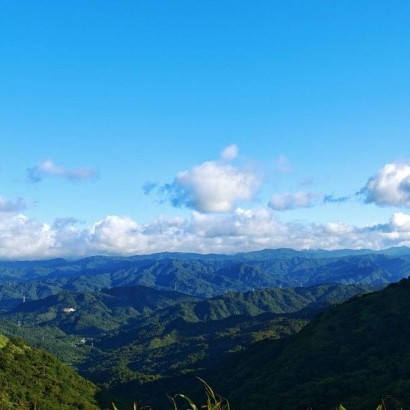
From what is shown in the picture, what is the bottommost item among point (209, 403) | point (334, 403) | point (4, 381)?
point (334, 403)

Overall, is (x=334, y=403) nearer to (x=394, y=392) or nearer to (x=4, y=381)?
(x=394, y=392)

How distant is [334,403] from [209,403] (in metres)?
212

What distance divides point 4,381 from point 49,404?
2006cm

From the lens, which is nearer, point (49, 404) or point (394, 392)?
point (394, 392)

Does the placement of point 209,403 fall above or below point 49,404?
above

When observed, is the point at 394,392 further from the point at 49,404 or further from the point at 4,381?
the point at 4,381

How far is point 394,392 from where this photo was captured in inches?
6924

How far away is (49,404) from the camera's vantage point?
196875 mm

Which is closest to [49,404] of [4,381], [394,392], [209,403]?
[4,381]

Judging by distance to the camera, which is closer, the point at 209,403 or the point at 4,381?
the point at 209,403

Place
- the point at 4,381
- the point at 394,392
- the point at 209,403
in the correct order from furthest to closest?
the point at 4,381, the point at 394,392, the point at 209,403

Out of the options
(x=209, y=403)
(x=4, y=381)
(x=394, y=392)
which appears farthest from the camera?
(x=4, y=381)

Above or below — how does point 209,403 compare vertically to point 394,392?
above

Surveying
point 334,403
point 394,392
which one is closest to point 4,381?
point 334,403
